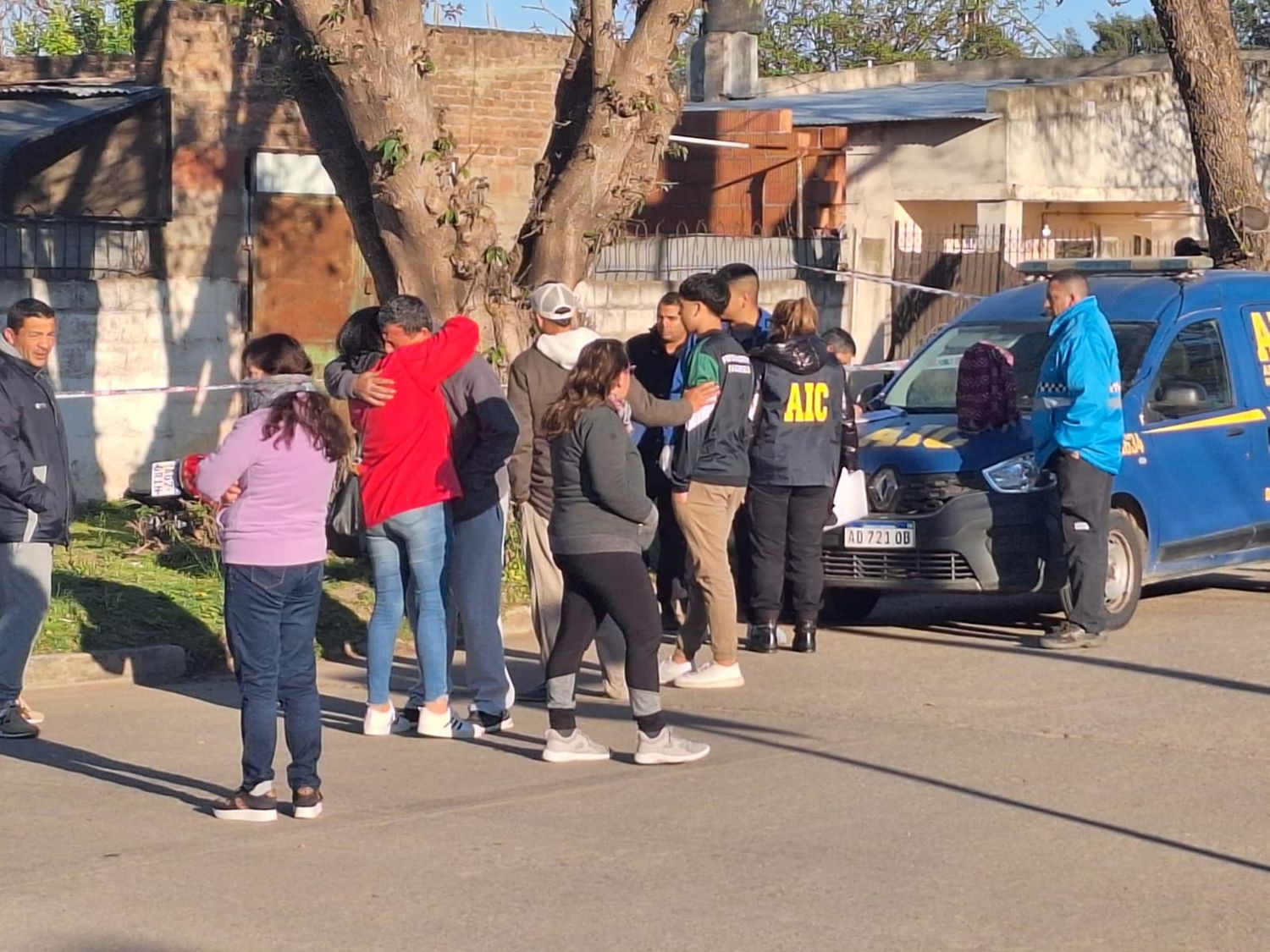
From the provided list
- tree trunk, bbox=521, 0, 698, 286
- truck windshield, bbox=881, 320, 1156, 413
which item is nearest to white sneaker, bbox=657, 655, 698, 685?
truck windshield, bbox=881, 320, 1156, 413

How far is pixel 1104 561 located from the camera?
10344mm

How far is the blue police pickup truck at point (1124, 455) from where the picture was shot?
10602 mm

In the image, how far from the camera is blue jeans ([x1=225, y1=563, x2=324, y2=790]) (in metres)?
6.79

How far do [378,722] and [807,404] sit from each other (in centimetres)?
304

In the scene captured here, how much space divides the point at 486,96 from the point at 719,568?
26.2 ft

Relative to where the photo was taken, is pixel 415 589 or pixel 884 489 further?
pixel 884 489

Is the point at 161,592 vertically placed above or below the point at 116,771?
above

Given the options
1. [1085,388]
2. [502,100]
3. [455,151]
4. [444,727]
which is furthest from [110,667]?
[502,100]

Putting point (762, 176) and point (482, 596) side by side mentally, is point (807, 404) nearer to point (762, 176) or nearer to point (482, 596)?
point (482, 596)

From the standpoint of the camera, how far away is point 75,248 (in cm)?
1434

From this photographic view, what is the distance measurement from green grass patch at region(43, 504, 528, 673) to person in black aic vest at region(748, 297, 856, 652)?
1.86 metres

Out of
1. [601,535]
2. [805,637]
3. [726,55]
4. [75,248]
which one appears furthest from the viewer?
[726,55]

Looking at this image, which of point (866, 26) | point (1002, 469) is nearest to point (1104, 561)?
point (1002, 469)

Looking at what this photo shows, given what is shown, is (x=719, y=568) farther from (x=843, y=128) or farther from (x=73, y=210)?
(x=843, y=128)
